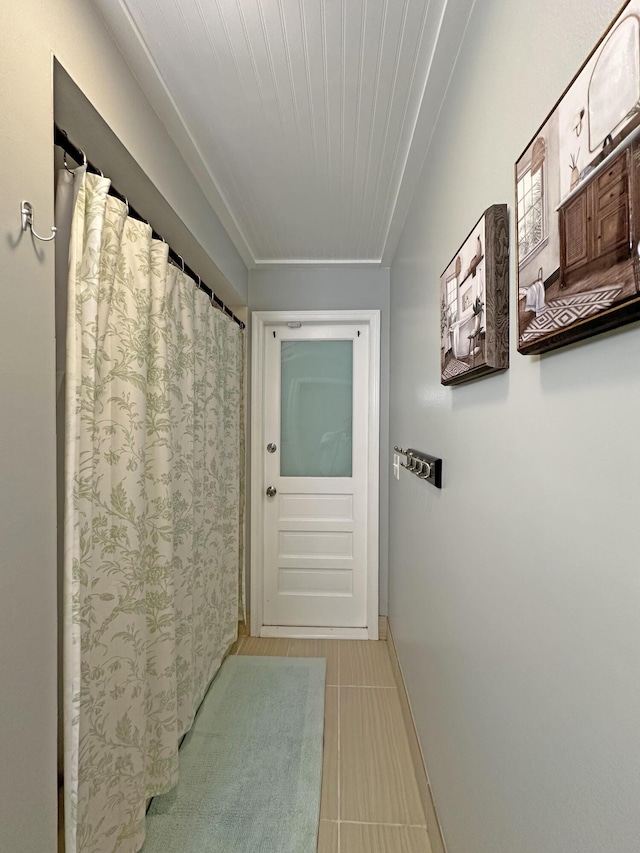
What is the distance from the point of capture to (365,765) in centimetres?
179

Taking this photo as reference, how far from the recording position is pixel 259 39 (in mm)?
1213

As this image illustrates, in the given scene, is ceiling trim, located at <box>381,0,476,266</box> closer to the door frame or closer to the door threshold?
the door frame

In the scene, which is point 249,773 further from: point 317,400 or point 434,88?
point 434,88

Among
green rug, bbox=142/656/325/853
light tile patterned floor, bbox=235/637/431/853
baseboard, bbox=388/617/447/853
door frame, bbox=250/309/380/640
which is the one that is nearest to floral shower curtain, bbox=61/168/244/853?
green rug, bbox=142/656/325/853

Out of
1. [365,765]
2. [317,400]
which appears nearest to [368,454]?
[317,400]

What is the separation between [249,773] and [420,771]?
677 mm

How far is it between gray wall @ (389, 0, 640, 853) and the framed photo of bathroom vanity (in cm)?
5

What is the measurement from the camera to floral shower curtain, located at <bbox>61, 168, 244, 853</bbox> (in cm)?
112

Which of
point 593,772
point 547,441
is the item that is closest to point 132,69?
point 547,441

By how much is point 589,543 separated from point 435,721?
1191 millimetres

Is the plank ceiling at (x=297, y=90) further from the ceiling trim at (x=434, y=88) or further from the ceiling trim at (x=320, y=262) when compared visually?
the ceiling trim at (x=320, y=262)

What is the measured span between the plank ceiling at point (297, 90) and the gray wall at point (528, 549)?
0.49 ft

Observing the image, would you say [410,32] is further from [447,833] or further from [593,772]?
[447,833]

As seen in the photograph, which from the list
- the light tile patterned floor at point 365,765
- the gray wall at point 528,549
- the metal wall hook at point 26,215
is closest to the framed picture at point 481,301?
the gray wall at point 528,549
